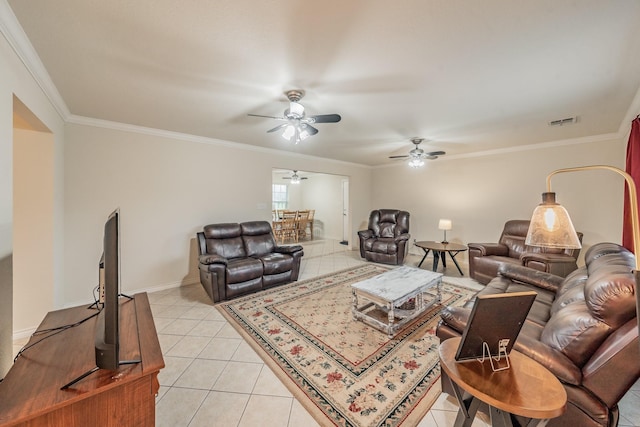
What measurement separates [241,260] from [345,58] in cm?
290

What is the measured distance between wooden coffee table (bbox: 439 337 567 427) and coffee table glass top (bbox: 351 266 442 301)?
1302mm

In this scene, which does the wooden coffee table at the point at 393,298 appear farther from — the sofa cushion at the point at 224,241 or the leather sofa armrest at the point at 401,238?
the sofa cushion at the point at 224,241

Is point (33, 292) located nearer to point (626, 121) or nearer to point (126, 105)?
point (126, 105)

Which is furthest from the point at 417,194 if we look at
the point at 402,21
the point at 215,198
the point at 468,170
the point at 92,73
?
the point at 92,73

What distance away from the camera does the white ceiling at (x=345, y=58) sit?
142 cm

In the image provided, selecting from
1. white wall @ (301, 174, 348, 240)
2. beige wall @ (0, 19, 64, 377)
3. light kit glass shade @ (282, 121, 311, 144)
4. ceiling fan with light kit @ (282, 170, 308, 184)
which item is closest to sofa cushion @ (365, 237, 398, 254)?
white wall @ (301, 174, 348, 240)

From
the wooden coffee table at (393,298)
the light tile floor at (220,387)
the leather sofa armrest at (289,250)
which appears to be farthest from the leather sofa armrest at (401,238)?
the light tile floor at (220,387)

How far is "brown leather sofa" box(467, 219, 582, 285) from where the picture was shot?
10.7 ft

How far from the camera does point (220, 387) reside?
5.97 feet

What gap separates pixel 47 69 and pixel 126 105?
73cm

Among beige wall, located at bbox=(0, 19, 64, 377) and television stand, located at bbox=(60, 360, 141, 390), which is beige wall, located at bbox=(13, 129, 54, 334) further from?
television stand, located at bbox=(60, 360, 141, 390)

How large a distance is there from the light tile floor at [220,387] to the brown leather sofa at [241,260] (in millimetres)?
451

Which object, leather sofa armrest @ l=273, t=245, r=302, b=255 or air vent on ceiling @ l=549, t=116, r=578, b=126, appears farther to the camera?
leather sofa armrest @ l=273, t=245, r=302, b=255

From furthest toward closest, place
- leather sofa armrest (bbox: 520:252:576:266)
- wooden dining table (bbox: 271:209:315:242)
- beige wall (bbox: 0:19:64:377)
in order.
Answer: wooden dining table (bbox: 271:209:315:242)
leather sofa armrest (bbox: 520:252:576:266)
beige wall (bbox: 0:19:64:377)
